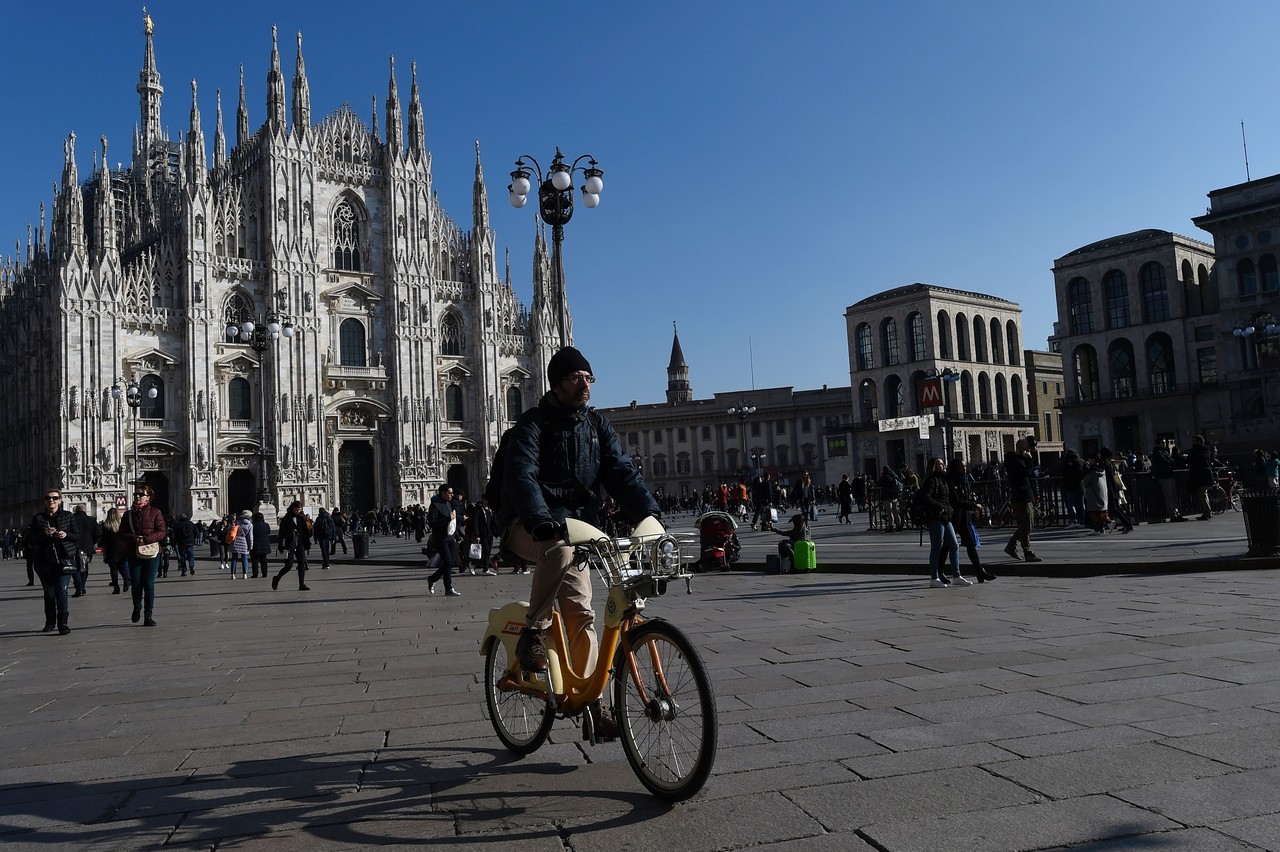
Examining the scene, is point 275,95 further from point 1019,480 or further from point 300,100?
point 1019,480

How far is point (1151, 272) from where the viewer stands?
55.2 m

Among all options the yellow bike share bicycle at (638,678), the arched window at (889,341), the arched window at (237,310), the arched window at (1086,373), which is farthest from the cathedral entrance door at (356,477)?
the yellow bike share bicycle at (638,678)

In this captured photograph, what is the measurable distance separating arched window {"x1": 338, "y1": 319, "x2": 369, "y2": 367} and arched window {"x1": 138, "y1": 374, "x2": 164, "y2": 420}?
26.3ft

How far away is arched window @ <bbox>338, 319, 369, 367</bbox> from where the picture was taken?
4762 cm

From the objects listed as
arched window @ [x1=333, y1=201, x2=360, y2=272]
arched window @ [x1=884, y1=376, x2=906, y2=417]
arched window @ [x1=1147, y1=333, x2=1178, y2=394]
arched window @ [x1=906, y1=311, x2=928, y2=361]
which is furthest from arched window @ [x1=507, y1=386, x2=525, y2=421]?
arched window @ [x1=1147, y1=333, x2=1178, y2=394]

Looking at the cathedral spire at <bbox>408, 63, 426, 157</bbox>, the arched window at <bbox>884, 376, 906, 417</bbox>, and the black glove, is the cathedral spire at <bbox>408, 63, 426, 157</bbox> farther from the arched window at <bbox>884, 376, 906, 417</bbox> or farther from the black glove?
the black glove

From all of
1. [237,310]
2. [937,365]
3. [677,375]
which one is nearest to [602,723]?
[237,310]

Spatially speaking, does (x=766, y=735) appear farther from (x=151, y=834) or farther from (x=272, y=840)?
(x=151, y=834)

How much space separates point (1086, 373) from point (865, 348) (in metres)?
14.4

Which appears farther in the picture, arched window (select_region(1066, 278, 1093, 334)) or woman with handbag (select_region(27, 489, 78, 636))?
arched window (select_region(1066, 278, 1093, 334))

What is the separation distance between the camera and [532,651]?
4.05m

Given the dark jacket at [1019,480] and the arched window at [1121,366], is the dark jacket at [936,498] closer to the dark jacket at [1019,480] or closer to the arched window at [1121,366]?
the dark jacket at [1019,480]

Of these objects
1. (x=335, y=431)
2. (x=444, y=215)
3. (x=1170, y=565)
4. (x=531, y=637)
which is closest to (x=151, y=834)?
(x=531, y=637)

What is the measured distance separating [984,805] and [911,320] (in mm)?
64126
